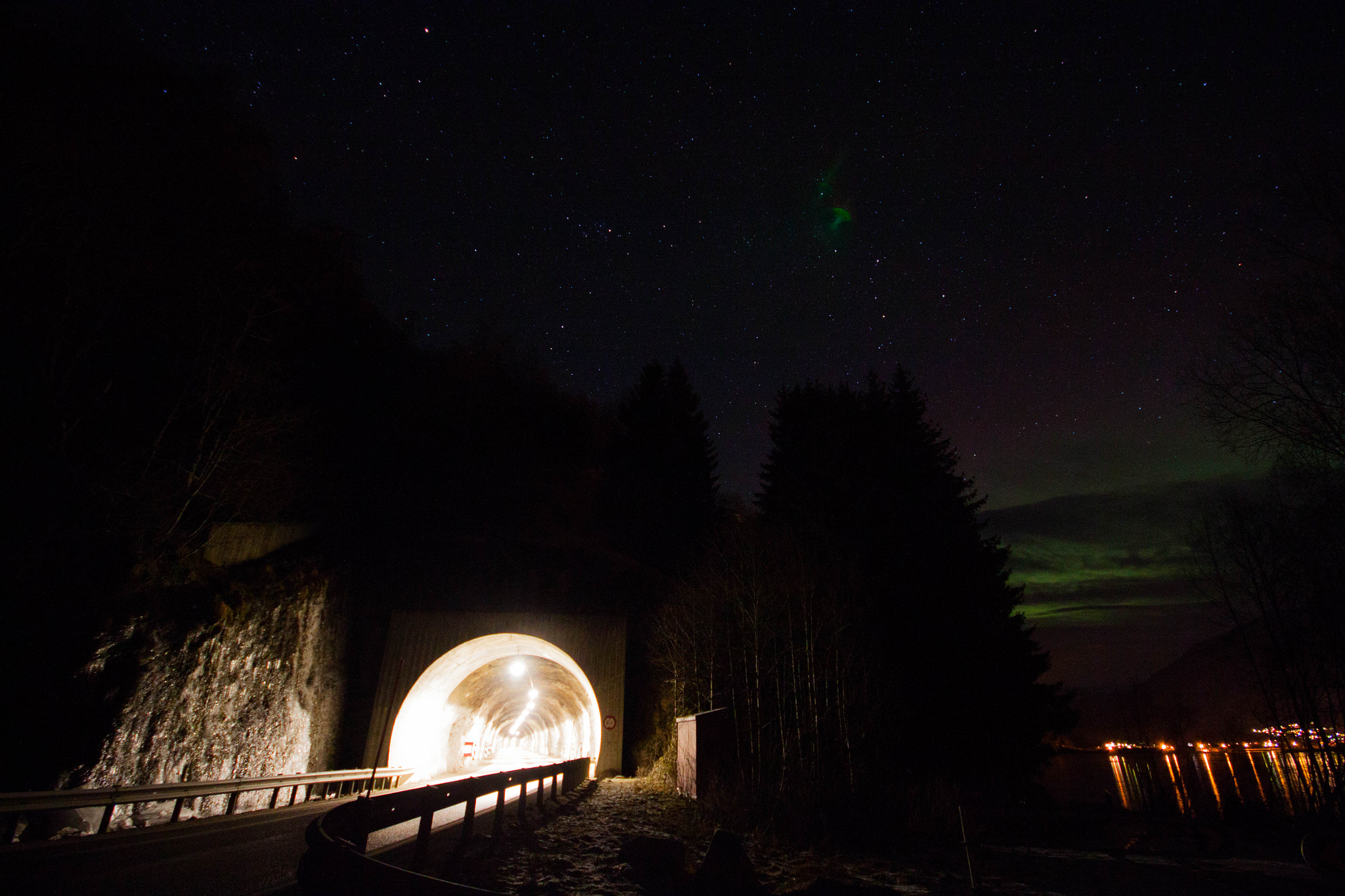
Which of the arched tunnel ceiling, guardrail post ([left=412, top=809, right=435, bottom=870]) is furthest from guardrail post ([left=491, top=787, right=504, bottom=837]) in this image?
the arched tunnel ceiling

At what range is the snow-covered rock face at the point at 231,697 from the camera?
10.3 m

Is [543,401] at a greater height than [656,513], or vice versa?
[543,401]

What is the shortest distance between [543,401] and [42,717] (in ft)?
75.7

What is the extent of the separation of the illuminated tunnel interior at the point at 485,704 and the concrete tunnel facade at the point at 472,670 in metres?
0.06

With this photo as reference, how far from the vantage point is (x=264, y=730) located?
13.7 m

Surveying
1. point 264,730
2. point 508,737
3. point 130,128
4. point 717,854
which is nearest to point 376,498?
point 264,730

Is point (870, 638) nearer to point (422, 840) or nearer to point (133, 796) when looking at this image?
point (422, 840)

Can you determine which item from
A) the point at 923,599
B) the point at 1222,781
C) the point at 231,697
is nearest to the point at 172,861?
the point at 231,697

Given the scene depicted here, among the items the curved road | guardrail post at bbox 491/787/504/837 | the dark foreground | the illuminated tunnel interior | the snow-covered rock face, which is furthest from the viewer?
the illuminated tunnel interior

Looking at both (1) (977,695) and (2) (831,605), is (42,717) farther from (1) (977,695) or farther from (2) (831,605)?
A: (1) (977,695)

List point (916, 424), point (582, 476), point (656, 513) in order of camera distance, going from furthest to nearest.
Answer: point (656, 513), point (582, 476), point (916, 424)

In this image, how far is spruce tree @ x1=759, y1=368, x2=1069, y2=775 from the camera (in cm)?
1809

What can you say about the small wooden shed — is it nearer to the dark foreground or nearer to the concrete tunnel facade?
the dark foreground

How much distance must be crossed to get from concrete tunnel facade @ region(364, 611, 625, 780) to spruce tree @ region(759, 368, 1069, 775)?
310 inches
